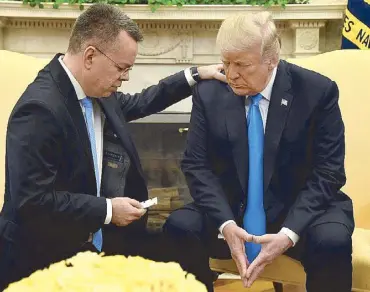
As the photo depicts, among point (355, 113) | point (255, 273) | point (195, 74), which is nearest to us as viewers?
point (255, 273)

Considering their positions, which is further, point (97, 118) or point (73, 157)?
point (97, 118)

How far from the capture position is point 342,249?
172cm

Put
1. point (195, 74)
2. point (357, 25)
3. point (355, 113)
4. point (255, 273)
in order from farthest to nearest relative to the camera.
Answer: point (357, 25) < point (355, 113) < point (195, 74) < point (255, 273)

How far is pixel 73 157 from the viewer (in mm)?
1764

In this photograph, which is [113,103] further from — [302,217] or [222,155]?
[302,217]

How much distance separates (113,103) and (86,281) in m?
1.08

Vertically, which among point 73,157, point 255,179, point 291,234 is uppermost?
point 73,157

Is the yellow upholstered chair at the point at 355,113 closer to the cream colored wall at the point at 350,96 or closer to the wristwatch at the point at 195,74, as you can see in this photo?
the cream colored wall at the point at 350,96

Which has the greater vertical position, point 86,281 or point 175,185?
point 86,281

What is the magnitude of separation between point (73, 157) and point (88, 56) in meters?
0.29

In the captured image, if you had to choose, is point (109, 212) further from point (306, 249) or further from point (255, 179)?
point (306, 249)

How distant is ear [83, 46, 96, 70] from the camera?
175 centimetres

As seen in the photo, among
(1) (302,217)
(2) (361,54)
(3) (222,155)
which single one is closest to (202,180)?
(3) (222,155)

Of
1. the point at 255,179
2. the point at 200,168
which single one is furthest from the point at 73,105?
the point at 255,179
